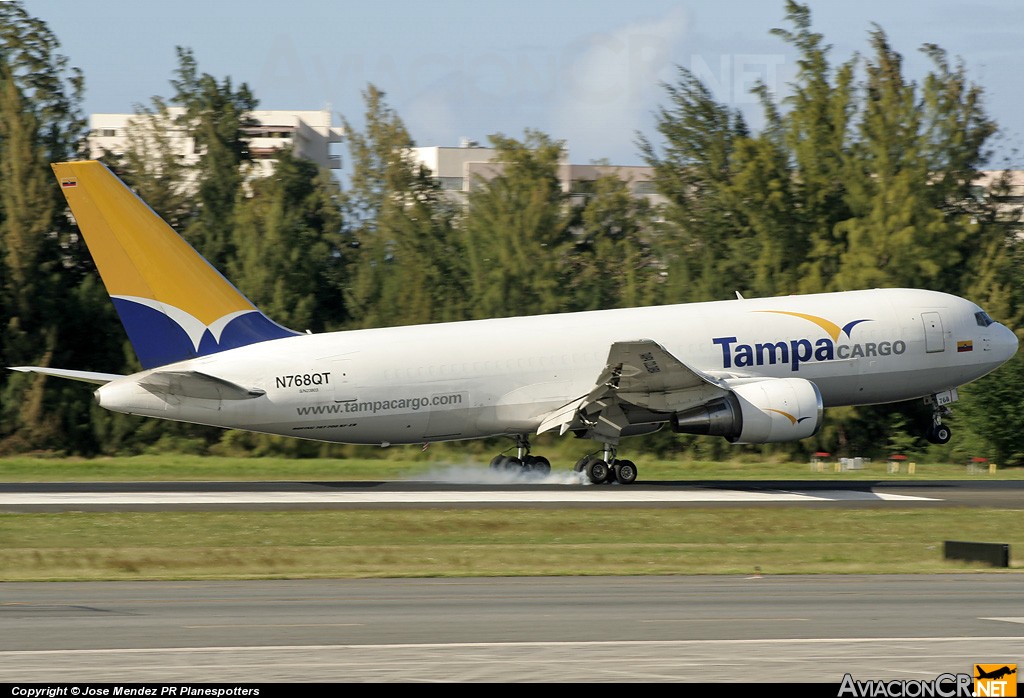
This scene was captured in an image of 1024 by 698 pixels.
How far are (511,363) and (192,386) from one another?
28.8ft

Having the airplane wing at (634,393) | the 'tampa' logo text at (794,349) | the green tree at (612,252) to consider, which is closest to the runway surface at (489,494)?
the airplane wing at (634,393)

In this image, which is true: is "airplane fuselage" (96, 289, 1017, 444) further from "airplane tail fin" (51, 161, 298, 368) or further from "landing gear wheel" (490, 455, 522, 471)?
"landing gear wheel" (490, 455, 522, 471)

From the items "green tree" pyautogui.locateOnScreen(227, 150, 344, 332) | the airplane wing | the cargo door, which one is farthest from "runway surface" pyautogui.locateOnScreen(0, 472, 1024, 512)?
"green tree" pyautogui.locateOnScreen(227, 150, 344, 332)

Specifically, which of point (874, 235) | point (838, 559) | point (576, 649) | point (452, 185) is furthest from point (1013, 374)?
point (452, 185)

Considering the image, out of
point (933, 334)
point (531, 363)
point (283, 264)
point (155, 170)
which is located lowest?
point (531, 363)

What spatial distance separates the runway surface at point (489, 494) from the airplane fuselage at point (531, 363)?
1.85m

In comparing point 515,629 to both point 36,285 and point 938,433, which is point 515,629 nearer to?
point 938,433

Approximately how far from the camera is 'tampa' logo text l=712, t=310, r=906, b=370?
37.4 meters

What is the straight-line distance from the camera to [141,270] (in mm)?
35188

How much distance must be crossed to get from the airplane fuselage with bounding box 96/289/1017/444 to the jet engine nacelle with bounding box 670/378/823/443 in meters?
1.13

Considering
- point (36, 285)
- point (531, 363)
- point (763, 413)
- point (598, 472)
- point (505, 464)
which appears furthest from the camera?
point (36, 285)

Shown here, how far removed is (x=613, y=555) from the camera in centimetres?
2458

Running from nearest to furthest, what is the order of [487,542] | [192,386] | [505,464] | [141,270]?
[487,542] → [192,386] → [141,270] → [505,464]

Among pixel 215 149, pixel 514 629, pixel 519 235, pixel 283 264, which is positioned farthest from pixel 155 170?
pixel 514 629
